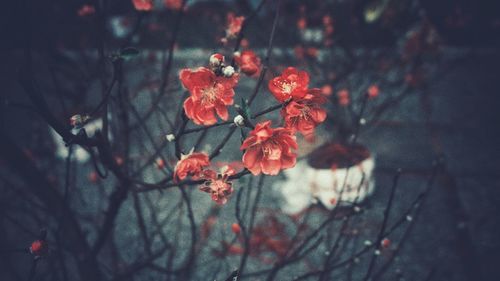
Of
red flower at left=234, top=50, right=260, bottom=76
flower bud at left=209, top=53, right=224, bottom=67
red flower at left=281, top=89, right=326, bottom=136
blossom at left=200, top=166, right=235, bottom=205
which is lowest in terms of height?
blossom at left=200, top=166, right=235, bottom=205

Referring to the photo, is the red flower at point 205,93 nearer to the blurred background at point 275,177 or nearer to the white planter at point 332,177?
the blurred background at point 275,177

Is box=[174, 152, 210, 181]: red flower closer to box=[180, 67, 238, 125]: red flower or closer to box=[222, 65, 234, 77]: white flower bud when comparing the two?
box=[180, 67, 238, 125]: red flower

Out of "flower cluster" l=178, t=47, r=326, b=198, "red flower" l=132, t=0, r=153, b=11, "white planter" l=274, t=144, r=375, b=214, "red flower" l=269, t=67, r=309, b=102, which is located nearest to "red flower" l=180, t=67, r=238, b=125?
"flower cluster" l=178, t=47, r=326, b=198

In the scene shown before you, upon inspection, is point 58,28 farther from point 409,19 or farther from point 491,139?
point 491,139

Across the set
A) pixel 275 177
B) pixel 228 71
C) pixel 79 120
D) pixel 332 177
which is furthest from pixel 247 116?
pixel 275 177

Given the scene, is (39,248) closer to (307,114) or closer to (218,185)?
(218,185)
